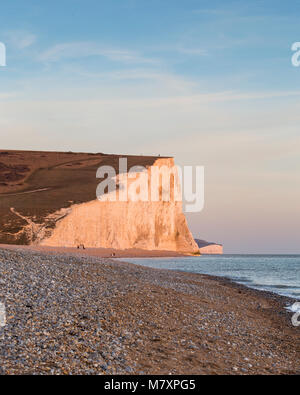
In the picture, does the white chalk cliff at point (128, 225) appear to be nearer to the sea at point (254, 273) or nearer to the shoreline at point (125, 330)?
the sea at point (254, 273)

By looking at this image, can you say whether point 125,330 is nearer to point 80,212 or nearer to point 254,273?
point 254,273

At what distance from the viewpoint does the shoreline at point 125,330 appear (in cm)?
908

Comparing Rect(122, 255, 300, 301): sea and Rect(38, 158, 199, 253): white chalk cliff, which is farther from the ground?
Rect(38, 158, 199, 253): white chalk cliff

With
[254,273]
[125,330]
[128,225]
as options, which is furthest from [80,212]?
[125,330]

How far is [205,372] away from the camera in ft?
30.4

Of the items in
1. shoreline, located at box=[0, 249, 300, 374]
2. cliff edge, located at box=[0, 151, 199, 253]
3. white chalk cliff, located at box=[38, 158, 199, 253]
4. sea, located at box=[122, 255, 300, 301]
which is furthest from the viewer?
white chalk cliff, located at box=[38, 158, 199, 253]

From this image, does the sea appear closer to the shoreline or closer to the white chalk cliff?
the white chalk cliff

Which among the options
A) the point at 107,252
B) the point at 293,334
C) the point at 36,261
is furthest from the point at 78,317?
the point at 107,252

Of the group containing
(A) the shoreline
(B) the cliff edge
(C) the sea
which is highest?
(B) the cliff edge

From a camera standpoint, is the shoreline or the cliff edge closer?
the shoreline

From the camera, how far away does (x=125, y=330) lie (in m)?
11.4

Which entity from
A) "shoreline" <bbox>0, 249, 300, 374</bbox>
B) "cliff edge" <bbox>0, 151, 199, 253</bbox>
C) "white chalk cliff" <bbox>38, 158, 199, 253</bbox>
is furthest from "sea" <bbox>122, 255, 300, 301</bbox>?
"shoreline" <bbox>0, 249, 300, 374</bbox>

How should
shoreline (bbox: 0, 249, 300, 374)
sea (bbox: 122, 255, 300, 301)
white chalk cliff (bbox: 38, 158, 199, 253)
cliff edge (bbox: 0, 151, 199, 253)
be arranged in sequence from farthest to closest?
white chalk cliff (bbox: 38, 158, 199, 253), cliff edge (bbox: 0, 151, 199, 253), sea (bbox: 122, 255, 300, 301), shoreline (bbox: 0, 249, 300, 374)

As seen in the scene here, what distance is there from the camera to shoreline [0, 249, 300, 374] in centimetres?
908
